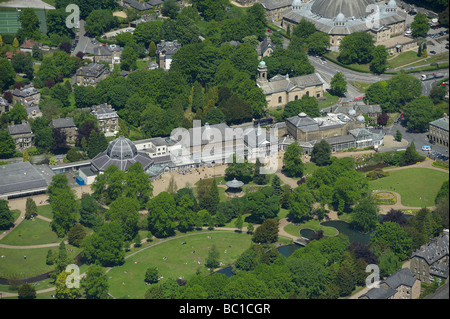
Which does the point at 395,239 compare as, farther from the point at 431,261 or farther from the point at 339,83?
the point at 339,83

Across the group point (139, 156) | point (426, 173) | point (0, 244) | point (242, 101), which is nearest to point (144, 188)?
point (139, 156)

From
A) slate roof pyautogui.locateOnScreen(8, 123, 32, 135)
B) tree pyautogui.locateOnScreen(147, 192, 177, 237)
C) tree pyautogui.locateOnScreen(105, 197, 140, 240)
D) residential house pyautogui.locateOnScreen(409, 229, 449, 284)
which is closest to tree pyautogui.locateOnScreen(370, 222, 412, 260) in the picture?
residential house pyautogui.locateOnScreen(409, 229, 449, 284)

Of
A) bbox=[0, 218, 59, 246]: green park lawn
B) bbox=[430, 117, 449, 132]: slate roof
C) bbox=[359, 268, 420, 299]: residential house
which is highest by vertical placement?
bbox=[359, 268, 420, 299]: residential house

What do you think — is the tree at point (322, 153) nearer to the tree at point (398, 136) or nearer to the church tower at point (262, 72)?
the tree at point (398, 136)

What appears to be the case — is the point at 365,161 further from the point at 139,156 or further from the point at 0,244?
the point at 0,244

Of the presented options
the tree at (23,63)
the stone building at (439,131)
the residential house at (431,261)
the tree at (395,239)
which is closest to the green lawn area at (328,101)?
the stone building at (439,131)

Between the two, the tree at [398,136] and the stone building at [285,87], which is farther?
the stone building at [285,87]

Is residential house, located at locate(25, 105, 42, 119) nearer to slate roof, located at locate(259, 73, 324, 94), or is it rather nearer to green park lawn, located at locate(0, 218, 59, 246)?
green park lawn, located at locate(0, 218, 59, 246)

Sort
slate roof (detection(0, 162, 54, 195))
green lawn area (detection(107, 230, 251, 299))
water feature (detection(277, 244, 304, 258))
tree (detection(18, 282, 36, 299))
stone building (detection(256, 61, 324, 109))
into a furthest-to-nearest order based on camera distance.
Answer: stone building (detection(256, 61, 324, 109)), slate roof (detection(0, 162, 54, 195)), water feature (detection(277, 244, 304, 258)), green lawn area (detection(107, 230, 251, 299)), tree (detection(18, 282, 36, 299))
